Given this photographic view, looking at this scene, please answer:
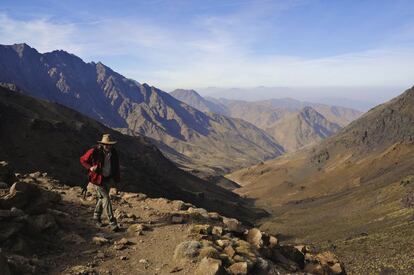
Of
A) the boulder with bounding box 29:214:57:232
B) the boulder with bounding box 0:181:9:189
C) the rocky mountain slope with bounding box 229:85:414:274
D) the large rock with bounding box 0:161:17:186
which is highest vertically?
the large rock with bounding box 0:161:17:186

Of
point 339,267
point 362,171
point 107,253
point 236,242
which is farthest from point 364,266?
point 362,171

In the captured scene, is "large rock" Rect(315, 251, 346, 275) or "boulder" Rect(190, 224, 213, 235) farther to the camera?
"large rock" Rect(315, 251, 346, 275)

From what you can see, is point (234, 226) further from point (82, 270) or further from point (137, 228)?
point (82, 270)

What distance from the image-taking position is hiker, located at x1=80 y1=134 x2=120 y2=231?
15.8 m

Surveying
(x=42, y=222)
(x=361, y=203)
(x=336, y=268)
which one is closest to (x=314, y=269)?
(x=336, y=268)

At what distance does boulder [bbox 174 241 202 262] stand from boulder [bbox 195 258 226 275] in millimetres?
797

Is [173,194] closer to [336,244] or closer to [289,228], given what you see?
[289,228]

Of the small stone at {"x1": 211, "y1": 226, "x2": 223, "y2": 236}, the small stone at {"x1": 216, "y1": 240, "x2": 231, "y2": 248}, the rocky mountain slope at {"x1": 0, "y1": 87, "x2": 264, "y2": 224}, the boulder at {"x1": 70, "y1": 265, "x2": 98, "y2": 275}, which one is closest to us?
the boulder at {"x1": 70, "y1": 265, "x2": 98, "y2": 275}

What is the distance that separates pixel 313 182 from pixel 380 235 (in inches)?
3879

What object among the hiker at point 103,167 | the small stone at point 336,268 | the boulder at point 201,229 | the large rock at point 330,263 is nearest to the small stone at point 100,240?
the hiker at point 103,167

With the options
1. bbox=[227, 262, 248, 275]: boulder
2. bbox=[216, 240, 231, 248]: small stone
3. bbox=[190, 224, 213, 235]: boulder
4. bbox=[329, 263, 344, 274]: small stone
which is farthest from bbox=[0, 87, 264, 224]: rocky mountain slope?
bbox=[227, 262, 248, 275]: boulder

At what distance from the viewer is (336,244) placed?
255 ft

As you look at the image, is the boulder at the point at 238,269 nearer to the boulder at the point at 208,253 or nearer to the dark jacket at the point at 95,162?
the boulder at the point at 208,253

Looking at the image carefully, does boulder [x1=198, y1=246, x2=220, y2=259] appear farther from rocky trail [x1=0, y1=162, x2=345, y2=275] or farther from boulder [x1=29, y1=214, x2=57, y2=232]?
boulder [x1=29, y1=214, x2=57, y2=232]
